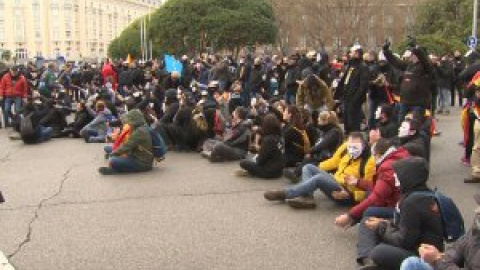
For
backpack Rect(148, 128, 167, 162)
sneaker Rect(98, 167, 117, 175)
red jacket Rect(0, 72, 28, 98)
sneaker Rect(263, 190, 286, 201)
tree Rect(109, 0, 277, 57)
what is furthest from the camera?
tree Rect(109, 0, 277, 57)

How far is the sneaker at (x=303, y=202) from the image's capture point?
8531 mm

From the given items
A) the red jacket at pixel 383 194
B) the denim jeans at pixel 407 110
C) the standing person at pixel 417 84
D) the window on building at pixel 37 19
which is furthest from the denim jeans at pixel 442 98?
the window on building at pixel 37 19

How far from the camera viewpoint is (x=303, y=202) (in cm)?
852

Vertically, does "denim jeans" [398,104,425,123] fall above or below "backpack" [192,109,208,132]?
above

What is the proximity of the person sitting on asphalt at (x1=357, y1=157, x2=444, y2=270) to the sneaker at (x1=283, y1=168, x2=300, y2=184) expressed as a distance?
409cm

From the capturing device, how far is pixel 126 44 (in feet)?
265

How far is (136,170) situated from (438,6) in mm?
33474

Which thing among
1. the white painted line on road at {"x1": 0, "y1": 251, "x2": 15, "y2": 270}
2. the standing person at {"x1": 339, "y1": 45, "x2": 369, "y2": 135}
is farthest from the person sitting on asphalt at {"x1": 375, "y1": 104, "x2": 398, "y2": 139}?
the white painted line on road at {"x1": 0, "y1": 251, "x2": 15, "y2": 270}

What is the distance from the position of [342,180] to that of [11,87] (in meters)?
13.7

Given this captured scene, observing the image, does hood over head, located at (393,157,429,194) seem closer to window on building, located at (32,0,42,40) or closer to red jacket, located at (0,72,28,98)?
red jacket, located at (0,72,28,98)

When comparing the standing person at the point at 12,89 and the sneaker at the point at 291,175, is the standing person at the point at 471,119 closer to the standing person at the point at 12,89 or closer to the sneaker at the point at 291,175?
the sneaker at the point at 291,175

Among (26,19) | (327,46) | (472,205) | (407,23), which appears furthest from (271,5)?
(26,19)

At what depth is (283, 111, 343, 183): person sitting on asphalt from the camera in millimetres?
10104

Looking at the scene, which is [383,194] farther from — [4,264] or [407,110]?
[407,110]
